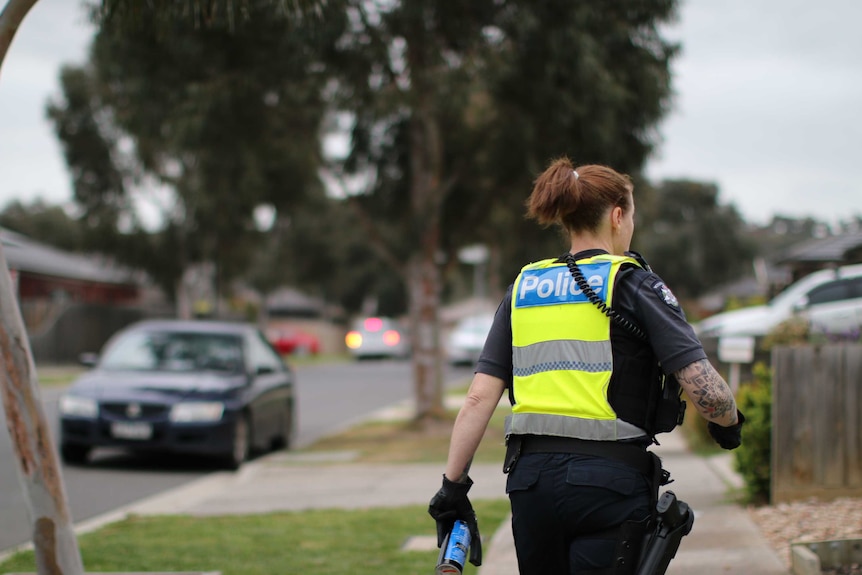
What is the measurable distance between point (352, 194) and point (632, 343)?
A: 13285 millimetres

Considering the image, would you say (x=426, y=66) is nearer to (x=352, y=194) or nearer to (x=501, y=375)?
(x=352, y=194)

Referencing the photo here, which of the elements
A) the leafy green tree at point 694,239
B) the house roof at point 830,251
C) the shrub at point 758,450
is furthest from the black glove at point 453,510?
the leafy green tree at point 694,239

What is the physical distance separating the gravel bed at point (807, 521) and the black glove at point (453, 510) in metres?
2.83

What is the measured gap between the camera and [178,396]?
11297mm

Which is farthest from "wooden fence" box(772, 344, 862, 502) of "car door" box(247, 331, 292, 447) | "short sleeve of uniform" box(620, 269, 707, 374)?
"car door" box(247, 331, 292, 447)

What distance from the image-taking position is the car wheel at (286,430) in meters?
13.6

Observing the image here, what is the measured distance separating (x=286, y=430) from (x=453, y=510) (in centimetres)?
1068

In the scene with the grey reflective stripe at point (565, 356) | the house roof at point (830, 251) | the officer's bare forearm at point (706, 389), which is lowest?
the officer's bare forearm at point (706, 389)

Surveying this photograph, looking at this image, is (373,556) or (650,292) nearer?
(650,292)

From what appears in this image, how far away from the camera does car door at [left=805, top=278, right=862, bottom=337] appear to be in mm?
18078

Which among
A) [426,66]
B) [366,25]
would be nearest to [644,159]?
[426,66]

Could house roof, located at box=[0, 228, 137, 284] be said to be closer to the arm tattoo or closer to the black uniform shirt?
the black uniform shirt

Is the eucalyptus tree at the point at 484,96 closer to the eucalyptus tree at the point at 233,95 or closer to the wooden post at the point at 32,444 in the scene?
the eucalyptus tree at the point at 233,95

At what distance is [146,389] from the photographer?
11.3 metres
